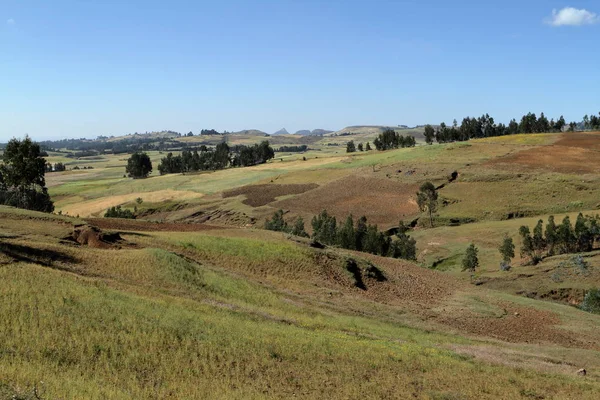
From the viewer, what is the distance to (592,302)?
50.2 m

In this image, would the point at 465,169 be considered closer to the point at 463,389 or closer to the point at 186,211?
the point at 186,211

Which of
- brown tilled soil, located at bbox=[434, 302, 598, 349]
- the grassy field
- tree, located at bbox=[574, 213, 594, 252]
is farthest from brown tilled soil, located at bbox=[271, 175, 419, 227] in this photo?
the grassy field

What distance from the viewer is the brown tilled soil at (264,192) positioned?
397ft

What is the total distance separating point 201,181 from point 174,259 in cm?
12520

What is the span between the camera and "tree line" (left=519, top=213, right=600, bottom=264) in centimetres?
7169

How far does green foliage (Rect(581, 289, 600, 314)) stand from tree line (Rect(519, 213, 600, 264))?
64.7ft

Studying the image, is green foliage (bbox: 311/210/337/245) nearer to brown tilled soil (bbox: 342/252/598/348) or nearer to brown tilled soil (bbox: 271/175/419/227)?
brown tilled soil (bbox: 271/175/419/227)

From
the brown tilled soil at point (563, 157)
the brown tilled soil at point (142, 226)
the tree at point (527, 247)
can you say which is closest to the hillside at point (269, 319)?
the brown tilled soil at point (142, 226)

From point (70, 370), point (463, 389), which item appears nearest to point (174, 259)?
point (70, 370)

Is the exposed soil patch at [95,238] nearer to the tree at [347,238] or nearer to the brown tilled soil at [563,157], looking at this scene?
the tree at [347,238]

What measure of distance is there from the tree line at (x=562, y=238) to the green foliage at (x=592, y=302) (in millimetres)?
19729

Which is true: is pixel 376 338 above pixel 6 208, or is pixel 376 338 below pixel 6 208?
below

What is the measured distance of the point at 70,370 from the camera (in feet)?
53.4

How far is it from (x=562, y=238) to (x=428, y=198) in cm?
3273
